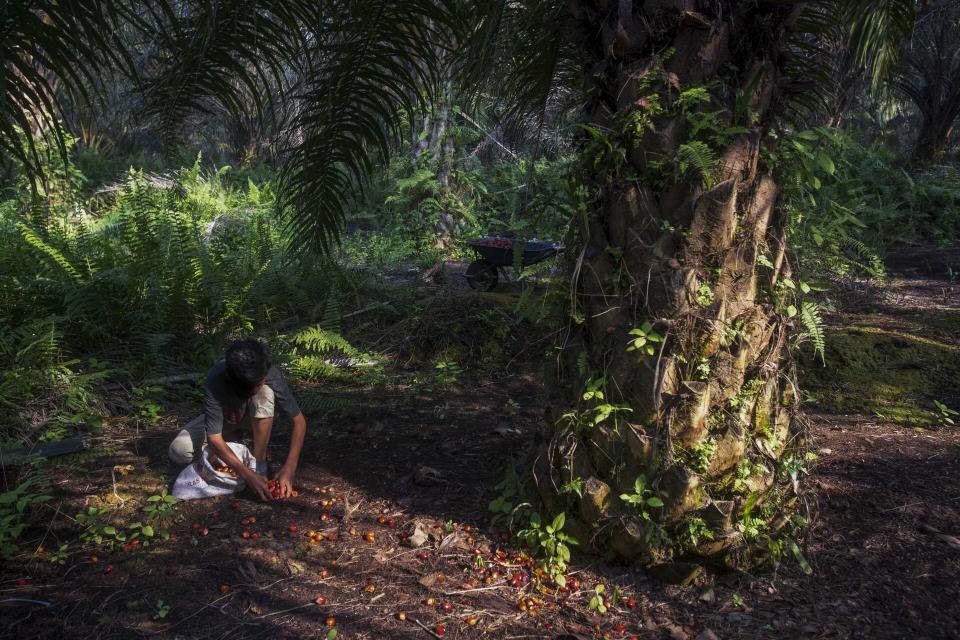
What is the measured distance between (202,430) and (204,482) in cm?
39

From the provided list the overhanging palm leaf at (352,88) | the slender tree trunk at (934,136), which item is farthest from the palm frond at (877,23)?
the slender tree trunk at (934,136)

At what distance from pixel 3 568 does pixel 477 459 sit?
2228mm

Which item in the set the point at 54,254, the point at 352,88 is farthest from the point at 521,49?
the point at 54,254

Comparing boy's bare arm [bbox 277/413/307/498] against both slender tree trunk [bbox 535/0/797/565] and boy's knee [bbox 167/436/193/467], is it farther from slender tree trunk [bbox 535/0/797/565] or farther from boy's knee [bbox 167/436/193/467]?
slender tree trunk [bbox 535/0/797/565]

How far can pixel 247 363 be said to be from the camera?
10.2 feet

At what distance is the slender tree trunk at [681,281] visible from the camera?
2291mm

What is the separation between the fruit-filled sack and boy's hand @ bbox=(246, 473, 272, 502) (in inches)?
6.2

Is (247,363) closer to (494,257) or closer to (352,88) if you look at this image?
(352,88)

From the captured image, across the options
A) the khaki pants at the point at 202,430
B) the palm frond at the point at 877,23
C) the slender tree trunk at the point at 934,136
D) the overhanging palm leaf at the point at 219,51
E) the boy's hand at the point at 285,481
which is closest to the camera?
the overhanging palm leaf at the point at 219,51

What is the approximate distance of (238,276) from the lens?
5879 mm

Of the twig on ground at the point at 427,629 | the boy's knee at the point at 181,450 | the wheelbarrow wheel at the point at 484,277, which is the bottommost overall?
the twig on ground at the point at 427,629

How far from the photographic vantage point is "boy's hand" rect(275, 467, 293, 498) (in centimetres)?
321

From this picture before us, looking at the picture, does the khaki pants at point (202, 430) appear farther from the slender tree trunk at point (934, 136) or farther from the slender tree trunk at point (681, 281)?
the slender tree trunk at point (934, 136)

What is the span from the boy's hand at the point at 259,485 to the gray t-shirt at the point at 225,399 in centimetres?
29
